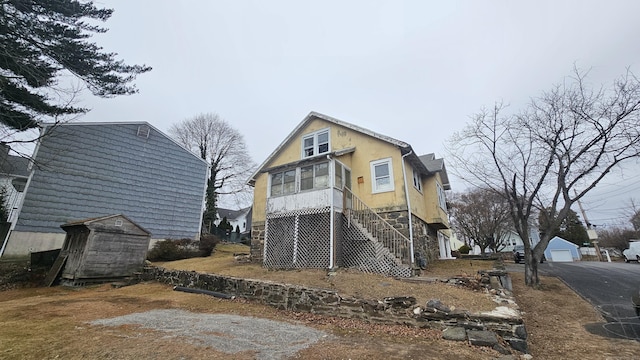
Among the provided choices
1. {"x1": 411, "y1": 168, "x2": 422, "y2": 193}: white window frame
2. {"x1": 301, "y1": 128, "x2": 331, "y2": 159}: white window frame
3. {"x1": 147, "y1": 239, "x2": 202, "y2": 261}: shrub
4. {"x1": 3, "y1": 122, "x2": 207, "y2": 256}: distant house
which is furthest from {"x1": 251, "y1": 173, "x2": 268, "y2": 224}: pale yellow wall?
{"x1": 411, "y1": 168, "x2": 422, "y2": 193}: white window frame

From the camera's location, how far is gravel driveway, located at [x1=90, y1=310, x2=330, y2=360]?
4.50 meters

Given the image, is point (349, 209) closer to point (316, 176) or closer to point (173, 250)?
point (316, 176)

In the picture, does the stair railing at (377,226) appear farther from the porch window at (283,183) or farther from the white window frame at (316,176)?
the porch window at (283,183)

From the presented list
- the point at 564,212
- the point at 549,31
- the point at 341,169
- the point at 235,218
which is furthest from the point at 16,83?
the point at 235,218

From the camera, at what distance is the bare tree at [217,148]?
28578mm

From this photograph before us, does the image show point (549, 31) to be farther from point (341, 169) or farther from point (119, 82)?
point (119, 82)

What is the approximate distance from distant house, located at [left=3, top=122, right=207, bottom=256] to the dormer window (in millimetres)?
9384

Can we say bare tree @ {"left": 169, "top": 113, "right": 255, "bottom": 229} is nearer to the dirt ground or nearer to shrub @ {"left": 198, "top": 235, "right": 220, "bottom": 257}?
shrub @ {"left": 198, "top": 235, "right": 220, "bottom": 257}

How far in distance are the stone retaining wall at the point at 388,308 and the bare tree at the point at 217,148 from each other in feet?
64.1

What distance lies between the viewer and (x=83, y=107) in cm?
1179

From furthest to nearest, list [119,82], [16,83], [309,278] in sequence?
[119,82]
[16,83]
[309,278]

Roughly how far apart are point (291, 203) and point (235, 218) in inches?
1584

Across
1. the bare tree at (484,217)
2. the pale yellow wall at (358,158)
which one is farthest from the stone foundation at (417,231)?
the bare tree at (484,217)

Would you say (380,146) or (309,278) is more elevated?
(380,146)
